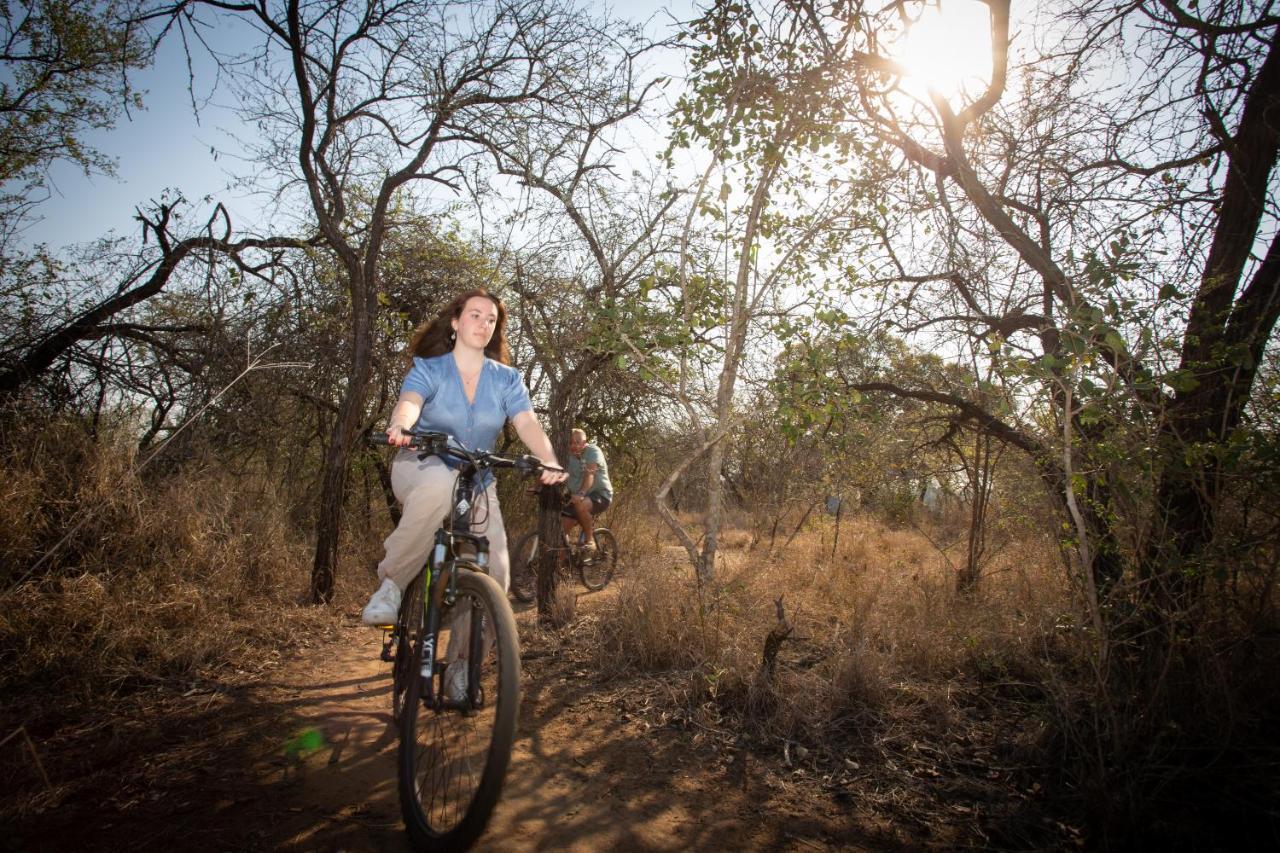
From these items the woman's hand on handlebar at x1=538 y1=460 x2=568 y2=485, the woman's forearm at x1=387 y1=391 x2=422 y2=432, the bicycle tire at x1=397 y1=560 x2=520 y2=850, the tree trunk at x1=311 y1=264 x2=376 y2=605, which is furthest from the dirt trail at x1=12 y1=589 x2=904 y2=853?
the tree trunk at x1=311 y1=264 x2=376 y2=605

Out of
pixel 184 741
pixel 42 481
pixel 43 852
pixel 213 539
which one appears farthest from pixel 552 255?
pixel 43 852

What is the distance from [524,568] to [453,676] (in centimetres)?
531

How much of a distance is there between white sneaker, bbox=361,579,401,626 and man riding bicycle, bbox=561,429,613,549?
15.5 feet

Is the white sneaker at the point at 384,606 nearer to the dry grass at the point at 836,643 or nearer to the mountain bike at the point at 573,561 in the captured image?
the dry grass at the point at 836,643

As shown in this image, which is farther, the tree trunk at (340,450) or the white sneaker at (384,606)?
the tree trunk at (340,450)

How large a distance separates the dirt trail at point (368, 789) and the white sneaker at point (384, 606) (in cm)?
73

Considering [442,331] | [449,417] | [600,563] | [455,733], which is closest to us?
[455,733]

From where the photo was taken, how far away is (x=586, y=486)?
756 cm

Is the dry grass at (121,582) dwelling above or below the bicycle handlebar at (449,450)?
below

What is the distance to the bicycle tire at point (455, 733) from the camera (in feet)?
6.86

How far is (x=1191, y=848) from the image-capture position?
2223 mm

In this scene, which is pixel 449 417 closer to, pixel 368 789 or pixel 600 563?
pixel 368 789


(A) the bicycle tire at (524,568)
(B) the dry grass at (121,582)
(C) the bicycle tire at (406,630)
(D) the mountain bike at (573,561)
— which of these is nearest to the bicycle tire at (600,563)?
(D) the mountain bike at (573,561)

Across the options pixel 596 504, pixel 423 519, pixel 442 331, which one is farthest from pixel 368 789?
pixel 596 504
